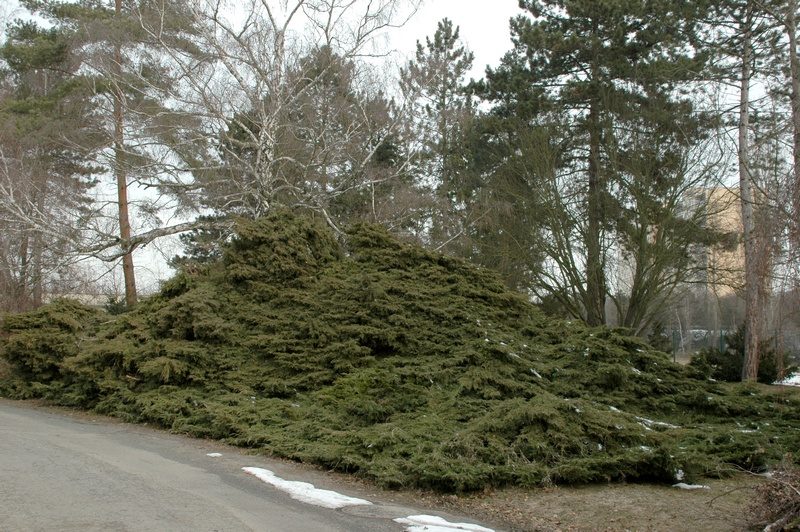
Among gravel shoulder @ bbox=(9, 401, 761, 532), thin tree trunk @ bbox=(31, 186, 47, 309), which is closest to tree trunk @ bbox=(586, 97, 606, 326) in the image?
gravel shoulder @ bbox=(9, 401, 761, 532)

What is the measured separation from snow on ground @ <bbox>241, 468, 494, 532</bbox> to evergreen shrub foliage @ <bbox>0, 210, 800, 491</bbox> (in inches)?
26.0

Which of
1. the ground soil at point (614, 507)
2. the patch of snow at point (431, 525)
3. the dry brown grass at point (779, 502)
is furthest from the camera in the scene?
the ground soil at point (614, 507)

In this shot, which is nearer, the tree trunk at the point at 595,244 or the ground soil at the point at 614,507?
the ground soil at the point at 614,507

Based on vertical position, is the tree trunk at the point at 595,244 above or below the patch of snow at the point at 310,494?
above

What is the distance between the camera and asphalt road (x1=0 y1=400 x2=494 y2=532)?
5309mm

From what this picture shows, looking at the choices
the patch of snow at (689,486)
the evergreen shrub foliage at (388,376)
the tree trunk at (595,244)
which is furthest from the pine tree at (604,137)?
the patch of snow at (689,486)

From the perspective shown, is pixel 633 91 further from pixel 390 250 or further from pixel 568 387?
pixel 568 387

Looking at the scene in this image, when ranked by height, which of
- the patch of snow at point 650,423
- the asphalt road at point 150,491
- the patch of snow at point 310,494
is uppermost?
the patch of snow at point 650,423

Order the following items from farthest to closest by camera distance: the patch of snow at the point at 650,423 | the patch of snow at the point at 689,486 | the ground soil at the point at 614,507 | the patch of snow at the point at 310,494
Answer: the patch of snow at the point at 650,423 → the patch of snow at the point at 689,486 → the patch of snow at the point at 310,494 → the ground soil at the point at 614,507

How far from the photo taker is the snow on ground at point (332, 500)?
5473 millimetres

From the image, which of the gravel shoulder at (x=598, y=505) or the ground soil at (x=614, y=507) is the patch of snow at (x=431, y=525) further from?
the ground soil at (x=614, y=507)

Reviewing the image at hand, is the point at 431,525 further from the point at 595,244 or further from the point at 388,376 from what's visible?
the point at 595,244

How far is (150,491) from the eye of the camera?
6191mm

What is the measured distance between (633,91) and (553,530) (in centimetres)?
1978
